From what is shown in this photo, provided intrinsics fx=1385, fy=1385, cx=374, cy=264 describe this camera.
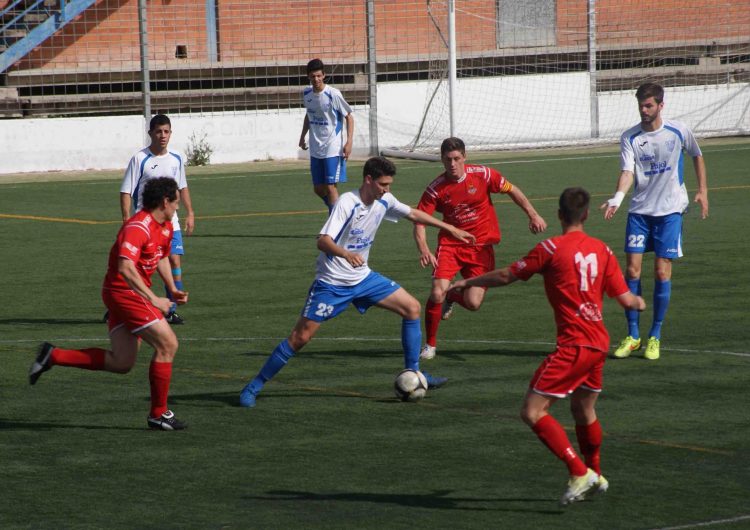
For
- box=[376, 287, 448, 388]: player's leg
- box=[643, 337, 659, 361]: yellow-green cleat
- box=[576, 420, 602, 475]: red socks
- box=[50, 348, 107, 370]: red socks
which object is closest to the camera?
box=[576, 420, 602, 475]: red socks

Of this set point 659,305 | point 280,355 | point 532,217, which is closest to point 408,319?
point 280,355

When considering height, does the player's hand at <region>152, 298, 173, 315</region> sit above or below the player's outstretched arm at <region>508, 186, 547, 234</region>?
below

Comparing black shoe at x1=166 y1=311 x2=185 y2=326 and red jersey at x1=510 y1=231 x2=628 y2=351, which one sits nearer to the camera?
red jersey at x1=510 y1=231 x2=628 y2=351

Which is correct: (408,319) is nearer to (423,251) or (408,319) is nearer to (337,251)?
(337,251)

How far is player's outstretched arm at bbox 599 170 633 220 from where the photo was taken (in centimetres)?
1084

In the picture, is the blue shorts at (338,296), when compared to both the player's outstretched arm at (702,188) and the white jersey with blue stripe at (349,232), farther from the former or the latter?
the player's outstretched arm at (702,188)

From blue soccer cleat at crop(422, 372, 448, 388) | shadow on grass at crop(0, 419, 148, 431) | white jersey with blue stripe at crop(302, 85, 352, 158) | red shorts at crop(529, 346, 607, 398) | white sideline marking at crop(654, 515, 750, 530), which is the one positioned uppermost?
white jersey with blue stripe at crop(302, 85, 352, 158)

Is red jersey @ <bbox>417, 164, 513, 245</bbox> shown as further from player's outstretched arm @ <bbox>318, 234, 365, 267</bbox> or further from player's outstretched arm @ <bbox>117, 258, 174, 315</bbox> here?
player's outstretched arm @ <bbox>117, 258, 174, 315</bbox>

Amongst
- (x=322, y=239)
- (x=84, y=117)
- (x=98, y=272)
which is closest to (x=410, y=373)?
(x=322, y=239)

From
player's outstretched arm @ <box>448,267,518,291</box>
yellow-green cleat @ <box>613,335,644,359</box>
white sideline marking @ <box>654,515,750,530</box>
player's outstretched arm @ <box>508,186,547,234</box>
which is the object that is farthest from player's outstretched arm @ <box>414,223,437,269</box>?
white sideline marking @ <box>654,515,750,530</box>

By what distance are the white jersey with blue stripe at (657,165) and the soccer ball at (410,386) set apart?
9.96ft

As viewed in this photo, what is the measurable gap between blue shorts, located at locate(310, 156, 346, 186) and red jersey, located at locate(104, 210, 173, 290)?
34.1ft

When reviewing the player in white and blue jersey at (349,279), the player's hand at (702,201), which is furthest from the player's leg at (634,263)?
the player in white and blue jersey at (349,279)

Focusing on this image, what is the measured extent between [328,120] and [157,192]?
35.4 feet
